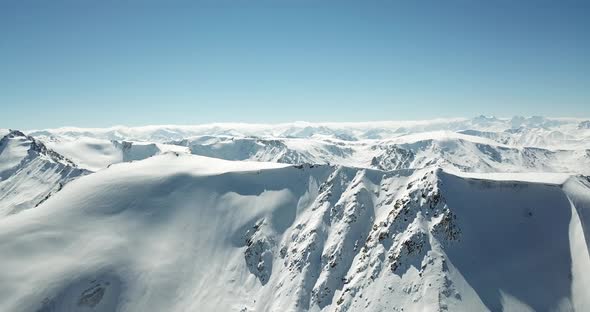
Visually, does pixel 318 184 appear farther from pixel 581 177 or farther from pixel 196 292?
pixel 581 177

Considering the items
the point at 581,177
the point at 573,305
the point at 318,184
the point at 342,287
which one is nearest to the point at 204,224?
the point at 318,184

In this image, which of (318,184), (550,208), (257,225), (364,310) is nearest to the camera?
(364,310)

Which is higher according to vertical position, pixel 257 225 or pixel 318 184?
pixel 318 184

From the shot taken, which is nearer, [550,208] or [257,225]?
[550,208]

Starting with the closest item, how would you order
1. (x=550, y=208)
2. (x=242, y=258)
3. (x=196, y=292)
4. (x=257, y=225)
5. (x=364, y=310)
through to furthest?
(x=364, y=310) → (x=550, y=208) → (x=196, y=292) → (x=242, y=258) → (x=257, y=225)

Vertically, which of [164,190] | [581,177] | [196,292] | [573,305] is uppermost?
[581,177]

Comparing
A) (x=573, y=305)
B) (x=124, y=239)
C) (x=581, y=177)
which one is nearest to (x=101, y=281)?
(x=124, y=239)

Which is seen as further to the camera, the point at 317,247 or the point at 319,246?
the point at 319,246

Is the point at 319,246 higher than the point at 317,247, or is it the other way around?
the point at 319,246
